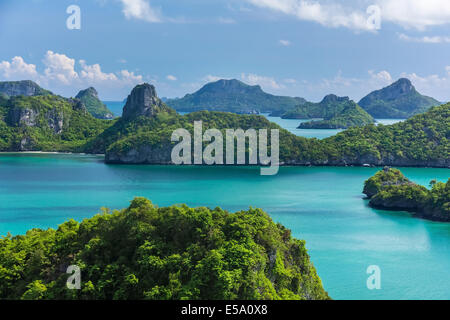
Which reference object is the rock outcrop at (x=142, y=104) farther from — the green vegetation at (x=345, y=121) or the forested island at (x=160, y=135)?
the green vegetation at (x=345, y=121)

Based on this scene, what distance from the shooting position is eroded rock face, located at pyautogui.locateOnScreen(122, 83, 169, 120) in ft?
381

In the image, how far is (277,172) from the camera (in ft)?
271

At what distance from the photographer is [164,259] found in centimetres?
1961

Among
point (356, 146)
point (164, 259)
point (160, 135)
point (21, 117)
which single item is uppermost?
point (21, 117)

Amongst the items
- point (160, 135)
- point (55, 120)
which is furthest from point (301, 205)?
point (55, 120)

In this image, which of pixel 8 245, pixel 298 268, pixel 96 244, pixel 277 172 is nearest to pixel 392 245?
pixel 298 268

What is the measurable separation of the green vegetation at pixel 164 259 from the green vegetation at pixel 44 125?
98.8 metres

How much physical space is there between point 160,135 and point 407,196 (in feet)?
210

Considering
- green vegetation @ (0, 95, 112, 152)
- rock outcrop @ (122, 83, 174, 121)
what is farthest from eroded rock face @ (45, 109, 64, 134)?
rock outcrop @ (122, 83, 174, 121)

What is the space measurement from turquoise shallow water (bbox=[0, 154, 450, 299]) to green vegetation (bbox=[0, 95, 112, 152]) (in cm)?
→ 2593

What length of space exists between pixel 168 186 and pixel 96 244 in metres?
43.7

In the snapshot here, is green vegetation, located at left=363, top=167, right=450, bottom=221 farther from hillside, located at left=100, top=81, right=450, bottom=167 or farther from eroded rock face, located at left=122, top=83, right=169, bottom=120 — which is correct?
eroded rock face, located at left=122, top=83, right=169, bottom=120

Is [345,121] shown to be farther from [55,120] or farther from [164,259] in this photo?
[164,259]
